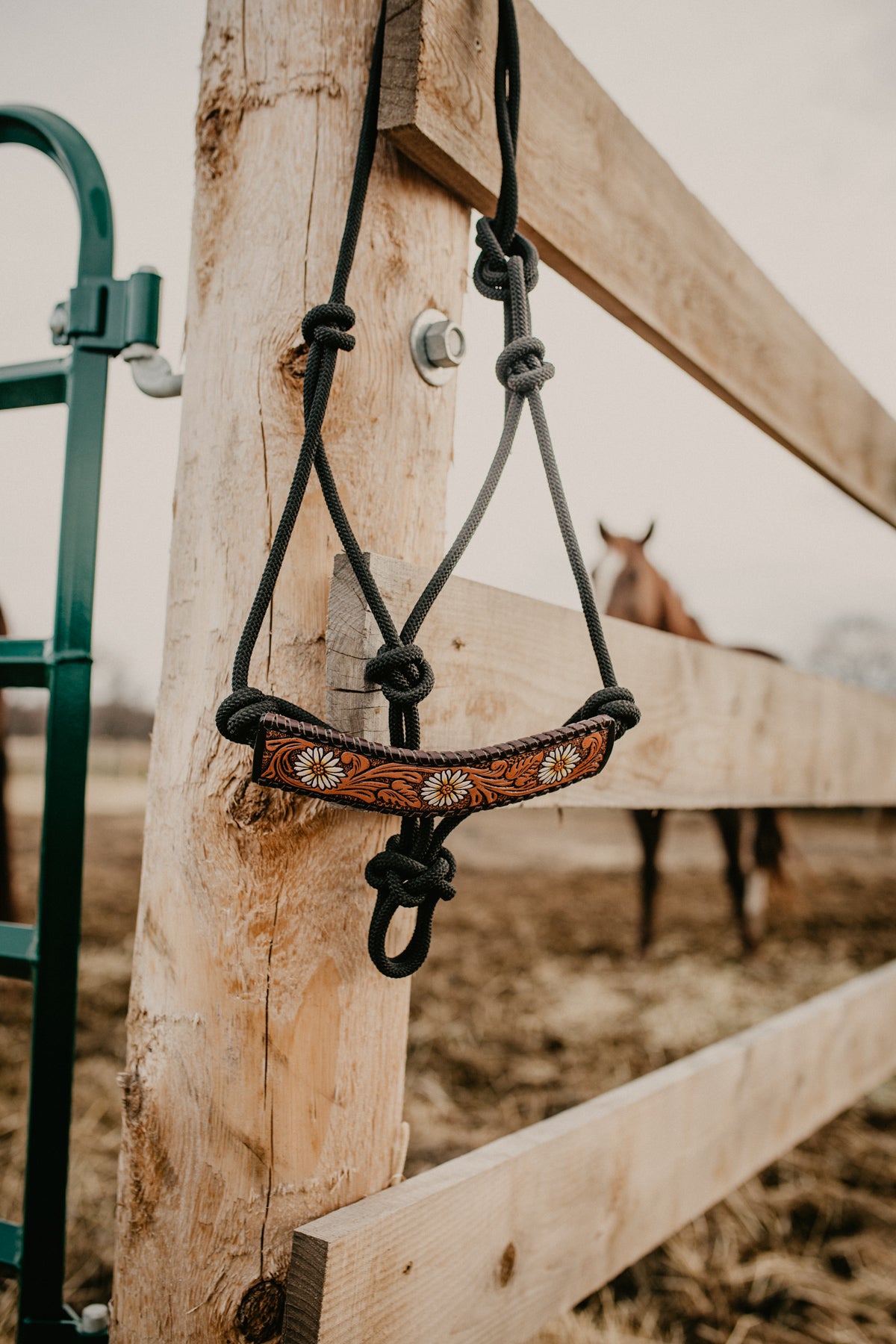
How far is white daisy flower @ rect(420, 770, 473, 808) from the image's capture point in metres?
0.52

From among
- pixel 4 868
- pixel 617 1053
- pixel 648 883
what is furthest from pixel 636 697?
pixel 648 883

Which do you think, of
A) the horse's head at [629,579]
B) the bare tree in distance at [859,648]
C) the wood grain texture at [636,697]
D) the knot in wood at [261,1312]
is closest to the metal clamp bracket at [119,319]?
the wood grain texture at [636,697]

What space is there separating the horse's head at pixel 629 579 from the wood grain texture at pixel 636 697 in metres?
1.82

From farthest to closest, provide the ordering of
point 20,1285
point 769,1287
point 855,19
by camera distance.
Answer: point 855,19 < point 769,1287 < point 20,1285

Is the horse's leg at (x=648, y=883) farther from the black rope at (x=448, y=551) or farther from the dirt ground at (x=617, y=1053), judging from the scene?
the black rope at (x=448, y=551)

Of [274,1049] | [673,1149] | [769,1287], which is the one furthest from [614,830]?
[274,1049]

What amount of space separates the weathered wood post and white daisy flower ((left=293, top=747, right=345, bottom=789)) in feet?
0.34

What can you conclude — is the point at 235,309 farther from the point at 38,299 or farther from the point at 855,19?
the point at 855,19

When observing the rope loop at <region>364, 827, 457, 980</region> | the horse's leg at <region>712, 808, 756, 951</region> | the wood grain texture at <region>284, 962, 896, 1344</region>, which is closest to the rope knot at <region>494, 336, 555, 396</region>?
the rope loop at <region>364, 827, 457, 980</region>

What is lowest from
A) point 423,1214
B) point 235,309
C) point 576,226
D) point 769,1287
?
point 769,1287

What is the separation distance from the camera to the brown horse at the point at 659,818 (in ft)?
10.9

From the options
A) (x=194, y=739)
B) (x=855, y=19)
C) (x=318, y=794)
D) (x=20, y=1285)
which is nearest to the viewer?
(x=318, y=794)

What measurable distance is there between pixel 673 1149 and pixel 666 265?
3.59 ft

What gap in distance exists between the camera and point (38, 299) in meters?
1.12
